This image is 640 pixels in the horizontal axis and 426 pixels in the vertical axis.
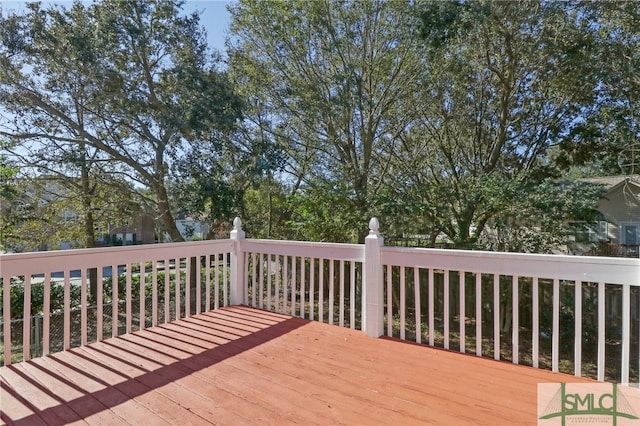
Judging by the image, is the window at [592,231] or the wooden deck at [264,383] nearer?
the wooden deck at [264,383]

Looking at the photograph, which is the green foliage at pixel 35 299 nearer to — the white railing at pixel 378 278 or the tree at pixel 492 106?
the white railing at pixel 378 278

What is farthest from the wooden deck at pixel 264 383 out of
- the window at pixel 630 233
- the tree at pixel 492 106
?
the window at pixel 630 233

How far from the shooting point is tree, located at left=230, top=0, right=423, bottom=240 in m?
6.36

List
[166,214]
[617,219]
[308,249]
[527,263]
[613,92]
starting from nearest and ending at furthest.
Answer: [527,263] → [308,249] → [613,92] → [617,219] → [166,214]

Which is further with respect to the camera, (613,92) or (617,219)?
(617,219)

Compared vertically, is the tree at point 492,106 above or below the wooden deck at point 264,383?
above

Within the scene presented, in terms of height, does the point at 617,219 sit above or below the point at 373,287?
above

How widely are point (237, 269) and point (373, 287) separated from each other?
5.86ft

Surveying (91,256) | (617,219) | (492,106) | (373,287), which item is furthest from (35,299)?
(617,219)

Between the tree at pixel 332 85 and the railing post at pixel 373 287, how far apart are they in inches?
124

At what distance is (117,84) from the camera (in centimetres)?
607

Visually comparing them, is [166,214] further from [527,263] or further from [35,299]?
[527,263]

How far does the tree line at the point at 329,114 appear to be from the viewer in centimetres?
562

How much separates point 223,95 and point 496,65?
496cm
